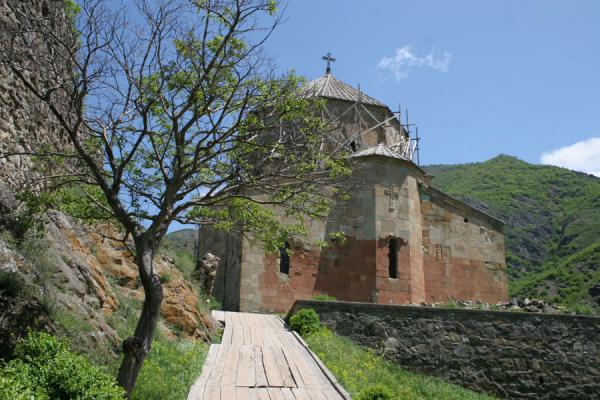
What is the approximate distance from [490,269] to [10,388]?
1699 centimetres

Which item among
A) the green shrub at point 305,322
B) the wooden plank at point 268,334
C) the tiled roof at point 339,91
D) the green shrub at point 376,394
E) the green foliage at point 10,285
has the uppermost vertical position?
the tiled roof at point 339,91

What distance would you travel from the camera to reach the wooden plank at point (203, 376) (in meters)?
7.01

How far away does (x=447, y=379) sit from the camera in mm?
13016

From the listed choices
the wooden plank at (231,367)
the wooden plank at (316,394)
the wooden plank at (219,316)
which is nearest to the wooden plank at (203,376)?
the wooden plank at (231,367)

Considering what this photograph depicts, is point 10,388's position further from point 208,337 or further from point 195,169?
point 208,337

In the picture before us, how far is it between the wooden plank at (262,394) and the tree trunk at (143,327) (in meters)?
1.62

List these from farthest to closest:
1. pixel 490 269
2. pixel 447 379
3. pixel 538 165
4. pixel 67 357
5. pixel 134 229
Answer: pixel 538 165
pixel 490 269
pixel 447 379
pixel 134 229
pixel 67 357

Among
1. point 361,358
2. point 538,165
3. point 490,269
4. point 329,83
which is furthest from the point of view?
point 538,165

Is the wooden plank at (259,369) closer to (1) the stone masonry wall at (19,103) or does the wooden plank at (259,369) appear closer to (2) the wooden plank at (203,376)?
(2) the wooden plank at (203,376)

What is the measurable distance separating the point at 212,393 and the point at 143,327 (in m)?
1.38

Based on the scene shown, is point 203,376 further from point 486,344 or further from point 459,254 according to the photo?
point 459,254

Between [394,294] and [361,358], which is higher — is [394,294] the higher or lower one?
the higher one

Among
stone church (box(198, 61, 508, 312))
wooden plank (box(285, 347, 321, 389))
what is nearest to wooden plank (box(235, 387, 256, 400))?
wooden plank (box(285, 347, 321, 389))

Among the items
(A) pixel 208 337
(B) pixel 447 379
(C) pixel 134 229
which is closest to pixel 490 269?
(B) pixel 447 379
